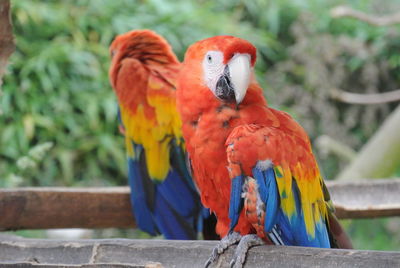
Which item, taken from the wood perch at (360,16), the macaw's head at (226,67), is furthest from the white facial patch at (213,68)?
the wood perch at (360,16)

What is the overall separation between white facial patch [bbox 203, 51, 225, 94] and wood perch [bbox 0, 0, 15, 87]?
36 centimetres

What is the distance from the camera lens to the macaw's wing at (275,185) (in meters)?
1.12

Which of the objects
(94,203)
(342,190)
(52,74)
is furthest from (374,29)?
(94,203)

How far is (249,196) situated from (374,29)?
2.72m

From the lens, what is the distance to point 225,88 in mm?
1213

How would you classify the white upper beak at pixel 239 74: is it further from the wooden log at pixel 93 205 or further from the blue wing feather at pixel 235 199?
the wooden log at pixel 93 205

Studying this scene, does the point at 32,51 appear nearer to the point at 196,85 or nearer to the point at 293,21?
the point at 293,21

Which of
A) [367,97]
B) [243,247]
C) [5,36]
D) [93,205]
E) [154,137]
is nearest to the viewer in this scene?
[243,247]

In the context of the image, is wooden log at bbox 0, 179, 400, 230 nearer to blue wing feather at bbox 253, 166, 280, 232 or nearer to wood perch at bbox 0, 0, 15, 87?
wood perch at bbox 0, 0, 15, 87

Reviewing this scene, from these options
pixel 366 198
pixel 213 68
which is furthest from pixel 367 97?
pixel 213 68

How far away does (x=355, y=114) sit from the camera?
3.59 m

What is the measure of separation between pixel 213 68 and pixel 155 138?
0.55 meters

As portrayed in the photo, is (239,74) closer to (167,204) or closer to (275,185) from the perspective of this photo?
(275,185)

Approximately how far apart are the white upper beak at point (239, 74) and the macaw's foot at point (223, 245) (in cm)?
25
